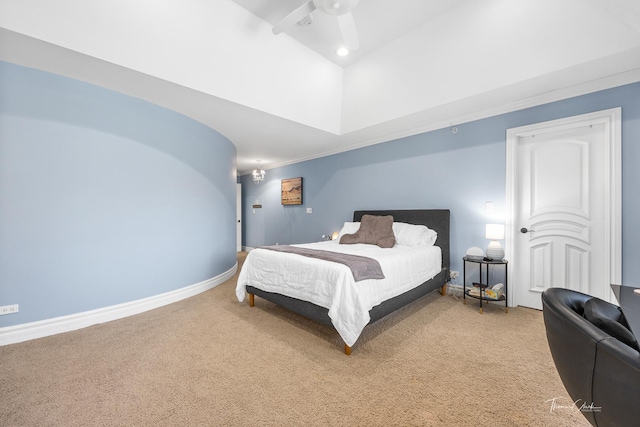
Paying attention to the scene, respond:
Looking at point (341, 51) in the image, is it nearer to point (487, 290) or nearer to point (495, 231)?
point (495, 231)

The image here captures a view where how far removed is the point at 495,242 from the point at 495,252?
14 cm

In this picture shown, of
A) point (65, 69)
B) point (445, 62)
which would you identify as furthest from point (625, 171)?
point (65, 69)

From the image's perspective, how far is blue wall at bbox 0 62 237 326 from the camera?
2.34m

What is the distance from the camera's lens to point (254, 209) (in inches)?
290

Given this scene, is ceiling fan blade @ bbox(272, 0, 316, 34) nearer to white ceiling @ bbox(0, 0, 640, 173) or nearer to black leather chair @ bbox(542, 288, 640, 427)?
white ceiling @ bbox(0, 0, 640, 173)

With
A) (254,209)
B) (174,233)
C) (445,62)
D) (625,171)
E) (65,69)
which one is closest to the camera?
(65,69)

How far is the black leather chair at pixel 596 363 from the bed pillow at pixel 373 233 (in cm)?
260

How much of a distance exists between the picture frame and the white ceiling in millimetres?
2040

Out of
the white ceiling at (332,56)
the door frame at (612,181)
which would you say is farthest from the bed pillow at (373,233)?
the door frame at (612,181)

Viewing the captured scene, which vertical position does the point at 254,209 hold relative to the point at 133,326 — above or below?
above

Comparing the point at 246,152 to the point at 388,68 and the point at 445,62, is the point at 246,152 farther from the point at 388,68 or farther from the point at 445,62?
the point at 445,62

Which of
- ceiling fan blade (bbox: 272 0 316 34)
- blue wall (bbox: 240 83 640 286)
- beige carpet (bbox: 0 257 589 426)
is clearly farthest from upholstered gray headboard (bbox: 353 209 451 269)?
ceiling fan blade (bbox: 272 0 316 34)

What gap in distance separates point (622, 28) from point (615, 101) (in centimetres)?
75

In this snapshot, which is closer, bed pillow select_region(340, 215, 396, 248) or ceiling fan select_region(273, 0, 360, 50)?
ceiling fan select_region(273, 0, 360, 50)
